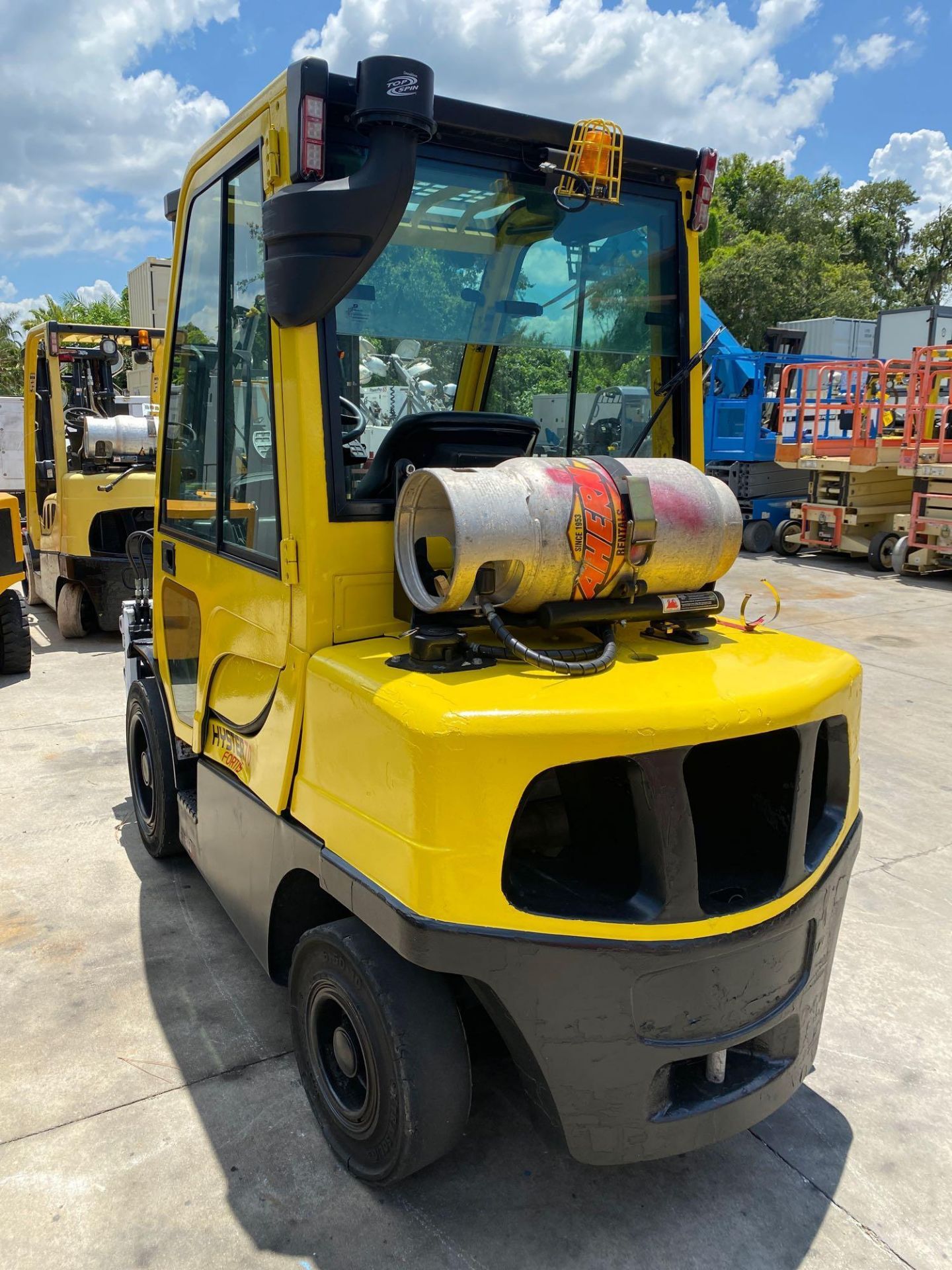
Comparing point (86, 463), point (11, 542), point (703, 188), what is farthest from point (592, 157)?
point (86, 463)

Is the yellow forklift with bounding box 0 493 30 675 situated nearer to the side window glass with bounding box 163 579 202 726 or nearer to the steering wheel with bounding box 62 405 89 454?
the steering wheel with bounding box 62 405 89 454

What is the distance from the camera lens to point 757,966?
219cm

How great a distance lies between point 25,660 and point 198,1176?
564 cm

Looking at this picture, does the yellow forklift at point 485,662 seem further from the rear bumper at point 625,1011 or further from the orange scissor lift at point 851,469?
the orange scissor lift at point 851,469

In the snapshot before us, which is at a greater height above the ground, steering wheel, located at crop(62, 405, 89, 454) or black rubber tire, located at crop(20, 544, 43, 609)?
steering wheel, located at crop(62, 405, 89, 454)

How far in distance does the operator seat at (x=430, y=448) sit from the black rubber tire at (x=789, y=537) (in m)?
11.6

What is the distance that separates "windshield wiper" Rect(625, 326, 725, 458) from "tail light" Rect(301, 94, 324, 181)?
48.7 inches

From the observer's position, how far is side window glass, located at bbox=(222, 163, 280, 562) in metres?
2.63

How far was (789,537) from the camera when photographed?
44.6ft

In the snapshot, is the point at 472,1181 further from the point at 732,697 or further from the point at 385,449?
the point at 385,449

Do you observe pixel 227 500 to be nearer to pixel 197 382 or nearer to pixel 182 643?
pixel 197 382

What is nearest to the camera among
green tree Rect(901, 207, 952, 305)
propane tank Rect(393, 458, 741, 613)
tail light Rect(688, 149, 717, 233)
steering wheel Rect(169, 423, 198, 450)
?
propane tank Rect(393, 458, 741, 613)

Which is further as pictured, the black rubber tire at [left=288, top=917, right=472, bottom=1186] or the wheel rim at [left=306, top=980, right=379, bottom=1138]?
the wheel rim at [left=306, top=980, right=379, bottom=1138]

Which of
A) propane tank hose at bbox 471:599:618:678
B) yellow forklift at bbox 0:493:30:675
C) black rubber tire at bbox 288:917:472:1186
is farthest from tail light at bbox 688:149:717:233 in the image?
yellow forklift at bbox 0:493:30:675
